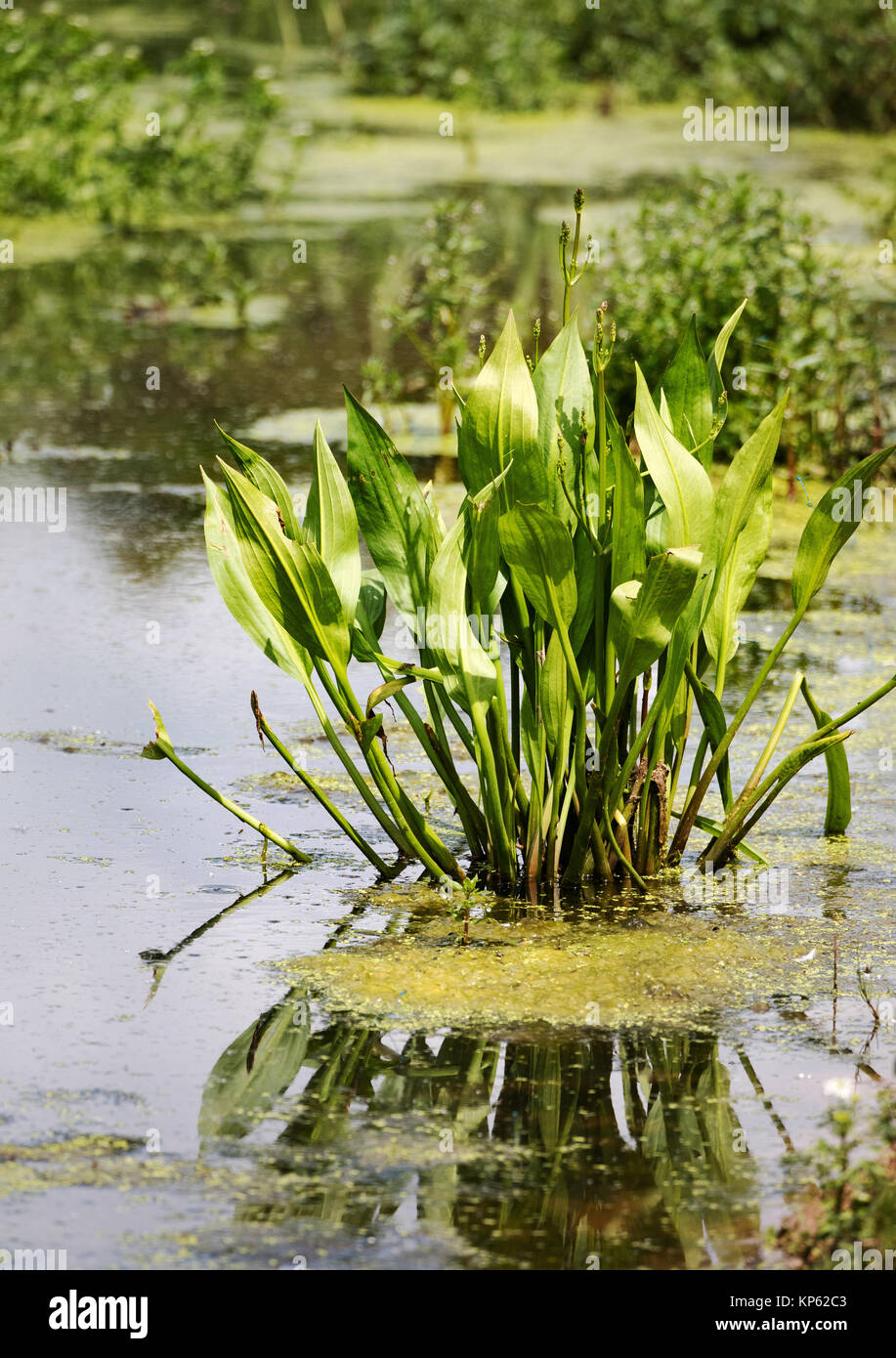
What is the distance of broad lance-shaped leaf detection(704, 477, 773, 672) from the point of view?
3867 mm

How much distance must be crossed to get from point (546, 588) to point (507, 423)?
12.0 inches

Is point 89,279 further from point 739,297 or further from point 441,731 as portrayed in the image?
point 441,731

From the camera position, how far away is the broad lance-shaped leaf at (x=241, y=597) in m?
3.70

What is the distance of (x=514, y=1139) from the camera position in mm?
2941

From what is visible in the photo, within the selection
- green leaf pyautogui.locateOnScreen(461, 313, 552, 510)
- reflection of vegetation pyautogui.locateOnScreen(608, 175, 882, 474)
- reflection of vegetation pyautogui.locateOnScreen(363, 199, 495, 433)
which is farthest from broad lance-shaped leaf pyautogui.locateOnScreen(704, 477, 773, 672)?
reflection of vegetation pyautogui.locateOnScreen(363, 199, 495, 433)

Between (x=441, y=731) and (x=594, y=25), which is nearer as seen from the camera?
(x=441, y=731)

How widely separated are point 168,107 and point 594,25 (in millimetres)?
6351

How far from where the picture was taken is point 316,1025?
330cm

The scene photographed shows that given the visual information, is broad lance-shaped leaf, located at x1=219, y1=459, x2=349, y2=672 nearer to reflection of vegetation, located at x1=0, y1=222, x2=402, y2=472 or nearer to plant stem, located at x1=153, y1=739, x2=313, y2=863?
plant stem, located at x1=153, y1=739, x2=313, y2=863

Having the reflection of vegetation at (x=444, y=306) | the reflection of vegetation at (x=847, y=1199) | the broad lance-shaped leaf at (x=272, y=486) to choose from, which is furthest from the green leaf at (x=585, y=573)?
the reflection of vegetation at (x=444, y=306)

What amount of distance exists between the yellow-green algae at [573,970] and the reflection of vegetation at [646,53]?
1234cm

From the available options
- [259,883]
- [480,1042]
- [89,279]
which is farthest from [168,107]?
[480,1042]

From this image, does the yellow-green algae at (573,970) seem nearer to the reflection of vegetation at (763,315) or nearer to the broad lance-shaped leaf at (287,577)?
the broad lance-shaped leaf at (287,577)

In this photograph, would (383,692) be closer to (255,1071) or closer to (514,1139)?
(255,1071)
